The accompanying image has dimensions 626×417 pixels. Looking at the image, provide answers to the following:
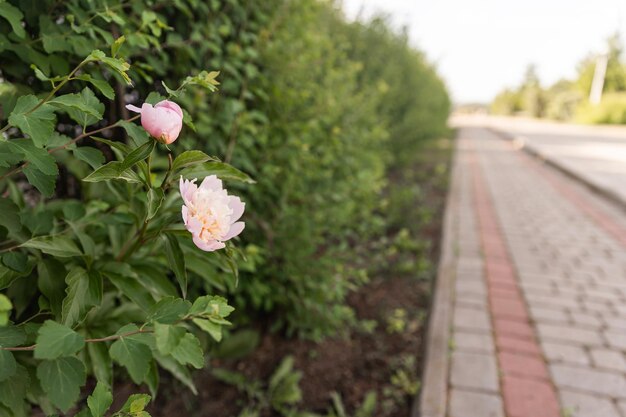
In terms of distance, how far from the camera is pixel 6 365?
28.8 inches

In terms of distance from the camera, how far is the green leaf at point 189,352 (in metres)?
0.70

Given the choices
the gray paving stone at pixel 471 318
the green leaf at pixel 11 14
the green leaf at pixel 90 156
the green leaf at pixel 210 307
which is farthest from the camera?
the gray paving stone at pixel 471 318

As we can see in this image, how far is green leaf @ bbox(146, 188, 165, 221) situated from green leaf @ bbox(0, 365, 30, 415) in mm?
384

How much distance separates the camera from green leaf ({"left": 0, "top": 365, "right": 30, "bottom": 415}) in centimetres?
80

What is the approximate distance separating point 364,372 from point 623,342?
1.82 meters

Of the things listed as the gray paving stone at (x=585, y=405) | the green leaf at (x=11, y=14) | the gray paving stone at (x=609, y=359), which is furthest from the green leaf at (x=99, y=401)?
the gray paving stone at (x=609, y=359)

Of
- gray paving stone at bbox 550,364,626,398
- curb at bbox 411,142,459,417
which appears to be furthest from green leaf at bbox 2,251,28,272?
gray paving stone at bbox 550,364,626,398

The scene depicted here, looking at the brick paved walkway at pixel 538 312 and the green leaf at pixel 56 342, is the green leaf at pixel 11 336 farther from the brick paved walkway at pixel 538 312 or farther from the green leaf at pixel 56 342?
the brick paved walkway at pixel 538 312

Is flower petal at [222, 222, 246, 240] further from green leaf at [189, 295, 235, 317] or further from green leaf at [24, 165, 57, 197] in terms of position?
green leaf at [24, 165, 57, 197]

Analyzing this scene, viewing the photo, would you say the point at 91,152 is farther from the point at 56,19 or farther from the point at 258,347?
the point at 258,347

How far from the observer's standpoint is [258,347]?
2666 millimetres

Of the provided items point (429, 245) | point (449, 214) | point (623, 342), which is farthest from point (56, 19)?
point (449, 214)

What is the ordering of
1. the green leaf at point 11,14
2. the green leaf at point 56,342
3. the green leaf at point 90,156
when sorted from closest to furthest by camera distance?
the green leaf at point 56,342, the green leaf at point 90,156, the green leaf at point 11,14

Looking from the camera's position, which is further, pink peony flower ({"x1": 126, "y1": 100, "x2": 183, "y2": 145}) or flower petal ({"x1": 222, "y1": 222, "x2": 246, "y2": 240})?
Answer: flower petal ({"x1": 222, "y1": 222, "x2": 246, "y2": 240})
